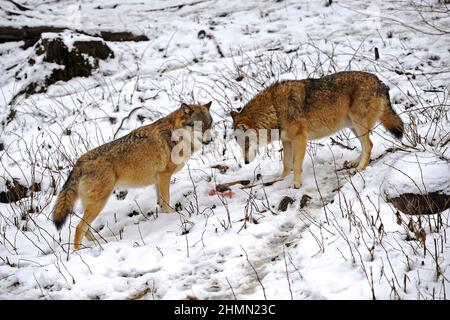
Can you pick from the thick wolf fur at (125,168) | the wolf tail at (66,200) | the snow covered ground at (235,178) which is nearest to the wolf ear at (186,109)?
the thick wolf fur at (125,168)

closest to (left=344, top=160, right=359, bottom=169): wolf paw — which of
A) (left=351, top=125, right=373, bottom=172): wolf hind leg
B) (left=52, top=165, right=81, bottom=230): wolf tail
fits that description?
(left=351, top=125, right=373, bottom=172): wolf hind leg

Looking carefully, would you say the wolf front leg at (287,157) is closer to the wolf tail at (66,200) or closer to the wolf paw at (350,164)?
the wolf paw at (350,164)

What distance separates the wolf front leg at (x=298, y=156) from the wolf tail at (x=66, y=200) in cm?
314

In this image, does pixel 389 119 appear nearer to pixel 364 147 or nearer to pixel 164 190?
pixel 364 147

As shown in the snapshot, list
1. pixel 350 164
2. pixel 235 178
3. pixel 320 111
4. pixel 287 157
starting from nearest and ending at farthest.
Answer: pixel 320 111 → pixel 350 164 → pixel 287 157 → pixel 235 178

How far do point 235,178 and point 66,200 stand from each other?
271 centimetres

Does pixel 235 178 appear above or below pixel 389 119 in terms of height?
below

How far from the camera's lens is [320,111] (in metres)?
6.83

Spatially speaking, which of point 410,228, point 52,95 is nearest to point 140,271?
point 410,228

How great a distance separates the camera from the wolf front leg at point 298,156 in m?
6.65

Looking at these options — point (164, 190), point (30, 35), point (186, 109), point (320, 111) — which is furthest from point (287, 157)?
point (30, 35)
